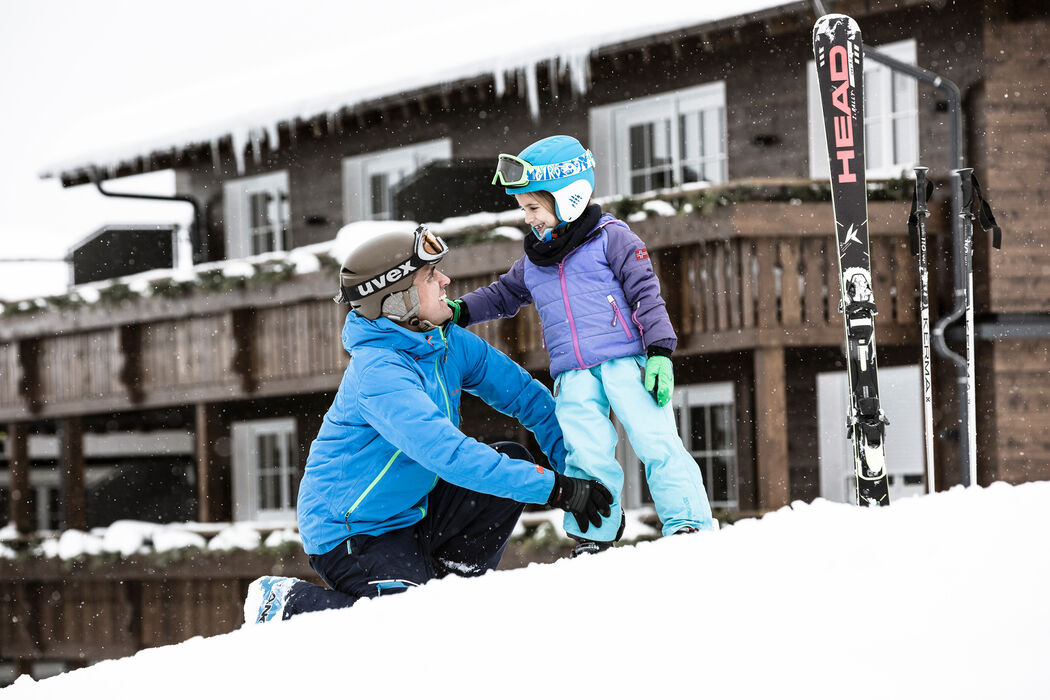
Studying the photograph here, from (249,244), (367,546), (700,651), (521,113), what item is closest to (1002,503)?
(700,651)

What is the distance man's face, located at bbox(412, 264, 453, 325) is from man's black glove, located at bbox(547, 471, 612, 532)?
77 cm

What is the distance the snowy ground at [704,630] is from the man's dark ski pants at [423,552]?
0.50 m

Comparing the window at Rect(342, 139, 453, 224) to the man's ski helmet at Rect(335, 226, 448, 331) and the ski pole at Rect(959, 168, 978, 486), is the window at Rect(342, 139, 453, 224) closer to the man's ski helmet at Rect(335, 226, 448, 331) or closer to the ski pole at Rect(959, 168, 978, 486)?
the ski pole at Rect(959, 168, 978, 486)

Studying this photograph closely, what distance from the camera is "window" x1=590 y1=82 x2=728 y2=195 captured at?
47.8 ft

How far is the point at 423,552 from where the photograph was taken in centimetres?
482

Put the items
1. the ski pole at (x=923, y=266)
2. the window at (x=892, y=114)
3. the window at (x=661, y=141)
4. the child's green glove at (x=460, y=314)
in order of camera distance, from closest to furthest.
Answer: the child's green glove at (x=460, y=314) < the ski pole at (x=923, y=266) < the window at (x=892, y=114) < the window at (x=661, y=141)

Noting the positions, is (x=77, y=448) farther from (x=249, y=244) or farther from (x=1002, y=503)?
(x=1002, y=503)

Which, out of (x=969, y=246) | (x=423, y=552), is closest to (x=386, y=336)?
(x=423, y=552)

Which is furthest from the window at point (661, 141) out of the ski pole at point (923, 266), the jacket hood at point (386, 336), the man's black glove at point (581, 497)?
the man's black glove at point (581, 497)

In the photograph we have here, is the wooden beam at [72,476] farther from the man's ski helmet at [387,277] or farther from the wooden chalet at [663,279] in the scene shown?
the man's ski helmet at [387,277]

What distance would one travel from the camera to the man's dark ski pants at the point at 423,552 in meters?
4.59

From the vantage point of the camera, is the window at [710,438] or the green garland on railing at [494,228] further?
the window at [710,438]

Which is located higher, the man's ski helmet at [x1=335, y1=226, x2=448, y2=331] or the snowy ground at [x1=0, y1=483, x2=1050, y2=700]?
the man's ski helmet at [x1=335, y1=226, x2=448, y2=331]

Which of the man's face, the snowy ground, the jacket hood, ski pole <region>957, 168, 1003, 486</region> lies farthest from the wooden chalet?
the snowy ground
